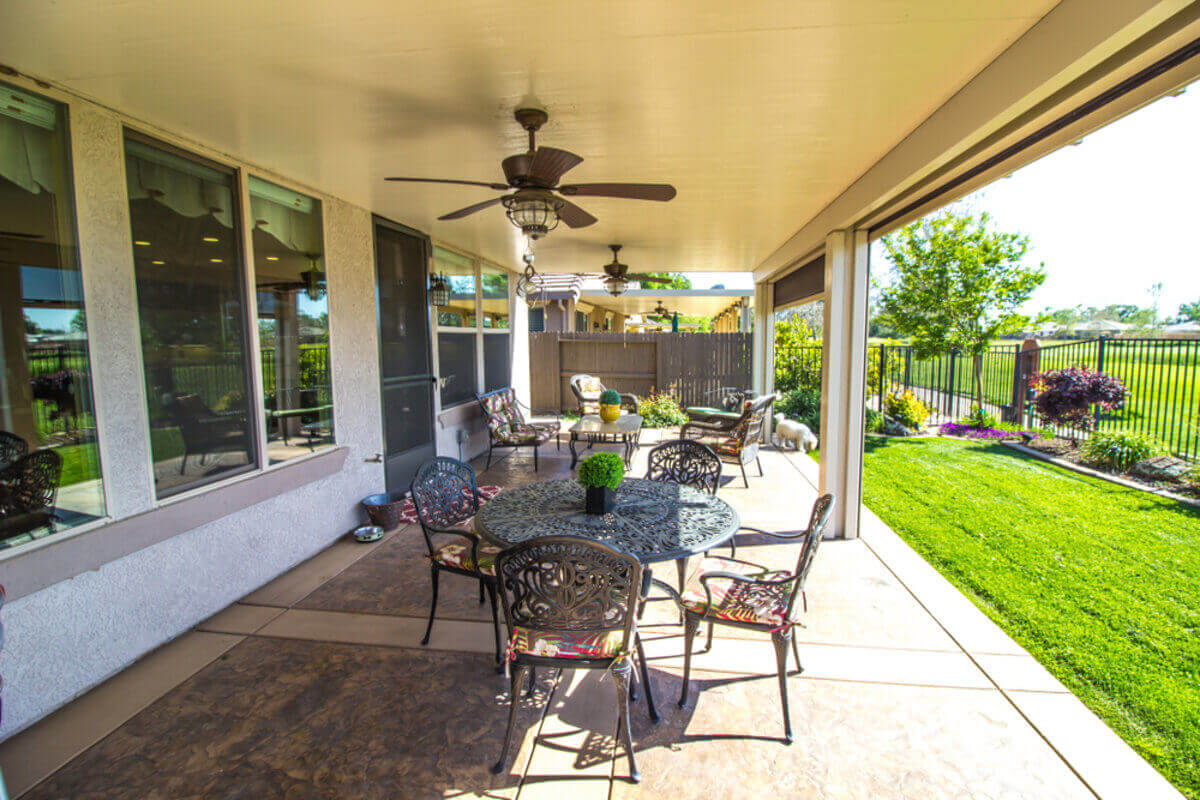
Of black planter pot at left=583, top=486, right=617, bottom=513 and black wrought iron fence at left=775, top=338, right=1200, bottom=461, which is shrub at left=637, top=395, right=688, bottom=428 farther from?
black planter pot at left=583, top=486, right=617, bottom=513

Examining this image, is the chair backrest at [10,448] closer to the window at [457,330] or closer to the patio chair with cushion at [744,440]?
the window at [457,330]

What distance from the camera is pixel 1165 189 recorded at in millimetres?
4934

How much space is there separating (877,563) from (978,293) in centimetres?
665

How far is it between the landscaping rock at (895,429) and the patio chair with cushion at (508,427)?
5.09m

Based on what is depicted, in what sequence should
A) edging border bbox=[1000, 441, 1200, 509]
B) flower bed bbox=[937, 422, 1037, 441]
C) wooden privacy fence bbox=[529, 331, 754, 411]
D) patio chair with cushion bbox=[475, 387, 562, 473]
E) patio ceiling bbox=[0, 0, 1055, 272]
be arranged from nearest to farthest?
patio ceiling bbox=[0, 0, 1055, 272] → edging border bbox=[1000, 441, 1200, 509] → patio chair with cushion bbox=[475, 387, 562, 473] → flower bed bbox=[937, 422, 1037, 441] → wooden privacy fence bbox=[529, 331, 754, 411]

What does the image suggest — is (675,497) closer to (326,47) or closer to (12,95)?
(326,47)

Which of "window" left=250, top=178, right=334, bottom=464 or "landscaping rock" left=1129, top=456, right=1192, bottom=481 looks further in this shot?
"landscaping rock" left=1129, top=456, right=1192, bottom=481

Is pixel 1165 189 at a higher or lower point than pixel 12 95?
higher

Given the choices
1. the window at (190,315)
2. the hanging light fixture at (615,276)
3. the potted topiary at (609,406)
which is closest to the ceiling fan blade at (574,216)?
the window at (190,315)

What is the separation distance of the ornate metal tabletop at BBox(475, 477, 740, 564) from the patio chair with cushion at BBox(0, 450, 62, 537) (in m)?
1.73

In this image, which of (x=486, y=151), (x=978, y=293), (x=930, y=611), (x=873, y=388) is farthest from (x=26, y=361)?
(x=873, y=388)

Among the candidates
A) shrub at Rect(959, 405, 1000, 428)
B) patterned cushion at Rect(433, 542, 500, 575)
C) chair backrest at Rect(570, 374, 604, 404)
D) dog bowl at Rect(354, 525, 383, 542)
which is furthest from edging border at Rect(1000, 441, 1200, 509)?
dog bowl at Rect(354, 525, 383, 542)

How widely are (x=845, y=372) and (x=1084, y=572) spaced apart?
192 centimetres

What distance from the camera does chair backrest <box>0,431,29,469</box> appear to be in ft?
6.71
